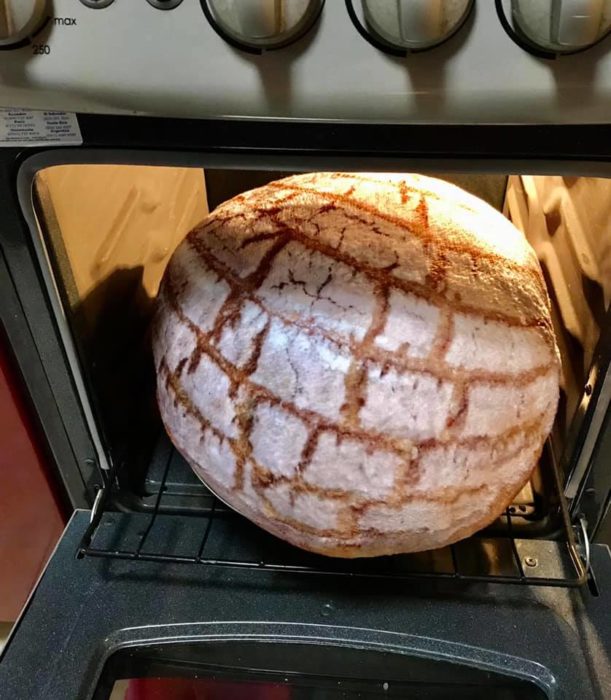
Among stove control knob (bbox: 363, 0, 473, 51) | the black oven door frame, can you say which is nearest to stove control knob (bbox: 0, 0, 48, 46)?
the black oven door frame

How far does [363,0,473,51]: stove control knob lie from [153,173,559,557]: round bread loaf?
27cm

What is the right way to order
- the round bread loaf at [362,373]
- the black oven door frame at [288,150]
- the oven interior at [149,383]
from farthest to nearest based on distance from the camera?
the oven interior at [149,383] < the round bread loaf at [362,373] < the black oven door frame at [288,150]

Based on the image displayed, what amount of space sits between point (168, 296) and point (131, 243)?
0.19 meters

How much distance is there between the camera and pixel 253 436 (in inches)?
26.7

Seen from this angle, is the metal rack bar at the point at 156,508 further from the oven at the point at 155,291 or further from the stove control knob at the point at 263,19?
the stove control knob at the point at 263,19

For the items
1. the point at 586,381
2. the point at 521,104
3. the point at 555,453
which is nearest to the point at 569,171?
the point at 521,104

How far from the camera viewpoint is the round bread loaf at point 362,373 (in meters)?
0.64

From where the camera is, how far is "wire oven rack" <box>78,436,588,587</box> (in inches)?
31.1

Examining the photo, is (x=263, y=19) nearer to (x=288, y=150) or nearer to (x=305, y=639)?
(x=288, y=150)

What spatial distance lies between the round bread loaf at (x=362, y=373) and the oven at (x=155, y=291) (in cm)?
10

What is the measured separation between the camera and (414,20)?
1.36 feet

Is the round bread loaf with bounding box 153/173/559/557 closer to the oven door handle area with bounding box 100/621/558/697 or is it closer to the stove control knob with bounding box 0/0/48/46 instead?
the oven door handle area with bounding box 100/621/558/697

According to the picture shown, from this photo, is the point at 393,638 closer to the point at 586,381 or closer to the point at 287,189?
the point at 586,381

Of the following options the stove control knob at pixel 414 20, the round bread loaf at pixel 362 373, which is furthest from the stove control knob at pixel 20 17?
the round bread loaf at pixel 362 373
